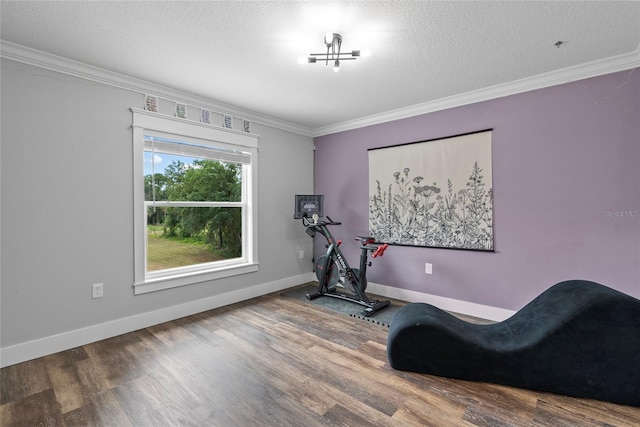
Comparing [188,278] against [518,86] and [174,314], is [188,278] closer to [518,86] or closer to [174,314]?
[174,314]

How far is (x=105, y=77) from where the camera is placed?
264 cm

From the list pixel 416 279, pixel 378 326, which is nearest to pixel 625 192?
pixel 416 279

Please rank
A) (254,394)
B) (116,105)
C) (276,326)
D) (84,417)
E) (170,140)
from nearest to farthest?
(84,417) → (254,394) → (116,105) → (276,326) → (170,140)

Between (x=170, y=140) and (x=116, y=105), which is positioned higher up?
(x=116, y=105)

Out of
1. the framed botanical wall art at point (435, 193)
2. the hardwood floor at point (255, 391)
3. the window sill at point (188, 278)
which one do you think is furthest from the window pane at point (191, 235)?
the framed botanical wall art at point (435, 193)

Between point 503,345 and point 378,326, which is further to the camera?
point 378,326

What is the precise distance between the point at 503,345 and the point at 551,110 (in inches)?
89.5

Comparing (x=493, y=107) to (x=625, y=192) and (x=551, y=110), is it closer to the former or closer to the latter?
(x=551, y=110)

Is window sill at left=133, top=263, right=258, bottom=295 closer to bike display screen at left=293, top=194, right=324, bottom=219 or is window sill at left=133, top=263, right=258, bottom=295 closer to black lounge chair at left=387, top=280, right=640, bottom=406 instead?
bike display screen at left=293, top=194, right=324, bottom=219

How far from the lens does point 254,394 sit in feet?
6.14

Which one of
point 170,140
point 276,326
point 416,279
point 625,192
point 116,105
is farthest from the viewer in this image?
point 416,279

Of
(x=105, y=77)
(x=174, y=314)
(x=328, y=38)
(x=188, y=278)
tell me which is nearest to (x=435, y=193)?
(x=328, y=38)

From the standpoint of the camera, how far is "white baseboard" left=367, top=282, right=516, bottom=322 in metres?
3.06

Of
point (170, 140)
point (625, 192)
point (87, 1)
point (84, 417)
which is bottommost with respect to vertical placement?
point (84, 417)
